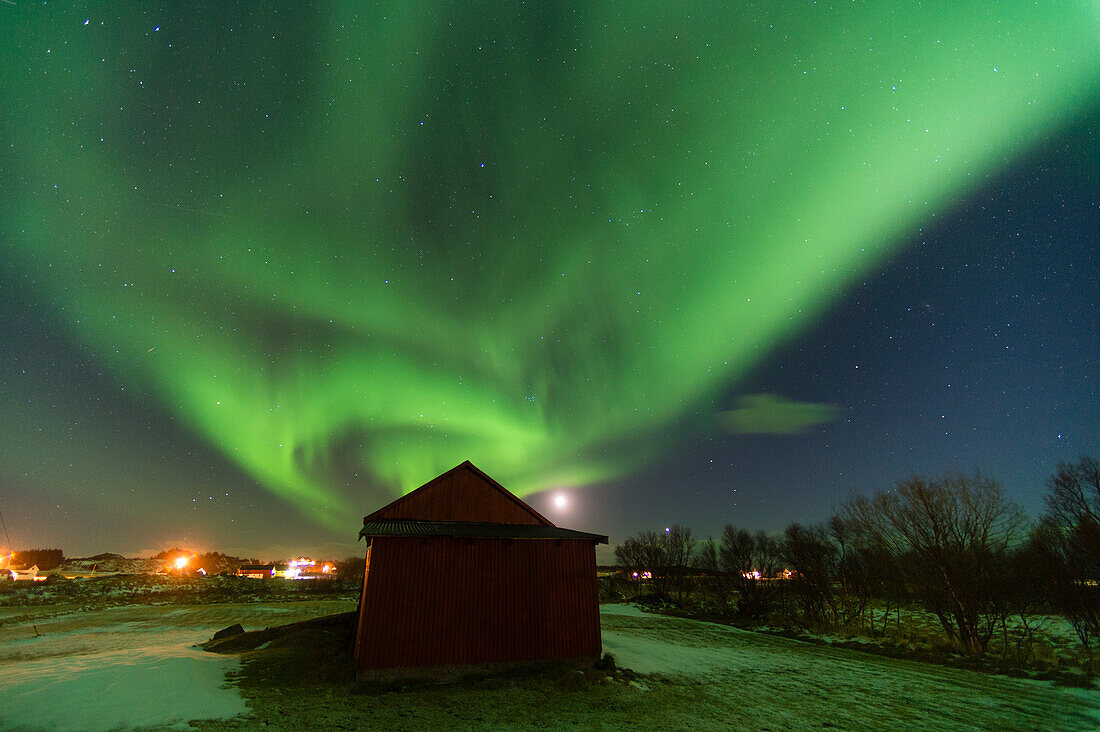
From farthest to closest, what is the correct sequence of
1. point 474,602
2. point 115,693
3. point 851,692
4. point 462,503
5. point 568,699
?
point 462,503, point 474,602, point 851,692, point 568,699, point 115,693

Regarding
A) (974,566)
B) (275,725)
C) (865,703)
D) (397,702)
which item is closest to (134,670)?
(275,725)

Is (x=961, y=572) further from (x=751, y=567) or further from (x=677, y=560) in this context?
(x=677, y=560)

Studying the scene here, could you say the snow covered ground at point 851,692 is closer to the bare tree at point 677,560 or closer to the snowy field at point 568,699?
the snowy field at point 568,699

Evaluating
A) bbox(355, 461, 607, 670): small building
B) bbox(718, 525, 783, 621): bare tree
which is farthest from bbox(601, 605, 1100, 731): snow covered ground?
bbox(718, 525, 783, 621): bare tree

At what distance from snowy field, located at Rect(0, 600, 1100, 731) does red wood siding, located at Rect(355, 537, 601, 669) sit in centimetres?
115

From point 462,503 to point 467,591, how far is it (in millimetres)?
4256

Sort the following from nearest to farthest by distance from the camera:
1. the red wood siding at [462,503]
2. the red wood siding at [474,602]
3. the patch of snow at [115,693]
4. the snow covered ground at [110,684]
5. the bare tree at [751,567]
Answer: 1. the patch of snow at [115,693]
2. the snow covered ground at [110,684]
3. the red wood siding at [474,602]
4. the red wood siding at [462,503]
5. the bare tree at [751,567]

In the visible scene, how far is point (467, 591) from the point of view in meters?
16.0

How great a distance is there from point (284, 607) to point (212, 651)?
30847mm

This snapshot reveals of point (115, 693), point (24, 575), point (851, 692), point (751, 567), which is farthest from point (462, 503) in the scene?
point (24, 575)

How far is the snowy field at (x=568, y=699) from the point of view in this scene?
10.9 m

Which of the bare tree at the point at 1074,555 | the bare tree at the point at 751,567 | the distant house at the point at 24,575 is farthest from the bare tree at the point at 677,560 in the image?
the distant house at the point at 24,575

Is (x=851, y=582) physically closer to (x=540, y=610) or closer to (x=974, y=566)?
(x=974, y=566)

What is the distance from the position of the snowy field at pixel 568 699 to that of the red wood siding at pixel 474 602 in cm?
115
